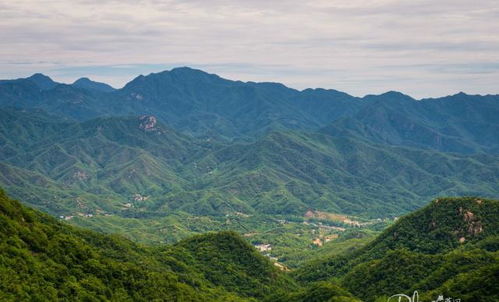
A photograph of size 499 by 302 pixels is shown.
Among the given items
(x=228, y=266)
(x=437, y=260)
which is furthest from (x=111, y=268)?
(x=437, y=260)

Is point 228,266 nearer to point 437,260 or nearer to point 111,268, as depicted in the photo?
point 437,260

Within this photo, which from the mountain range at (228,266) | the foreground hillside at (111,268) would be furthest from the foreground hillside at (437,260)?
the foreground hillside at (111,268)

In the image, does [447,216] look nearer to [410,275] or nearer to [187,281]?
[410,275]

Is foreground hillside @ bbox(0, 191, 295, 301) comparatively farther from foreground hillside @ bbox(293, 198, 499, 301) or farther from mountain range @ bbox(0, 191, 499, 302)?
foreground hillside @ bbox(293, 198, 499, 301)

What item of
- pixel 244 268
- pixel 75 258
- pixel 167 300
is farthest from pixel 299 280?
pixel 75 258

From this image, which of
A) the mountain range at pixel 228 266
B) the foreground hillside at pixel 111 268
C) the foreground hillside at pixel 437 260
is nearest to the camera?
the foreground hillside at pixel 111 268

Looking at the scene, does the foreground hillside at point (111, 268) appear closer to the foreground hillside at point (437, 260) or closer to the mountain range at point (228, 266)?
the mountain range at point (228, 266)
